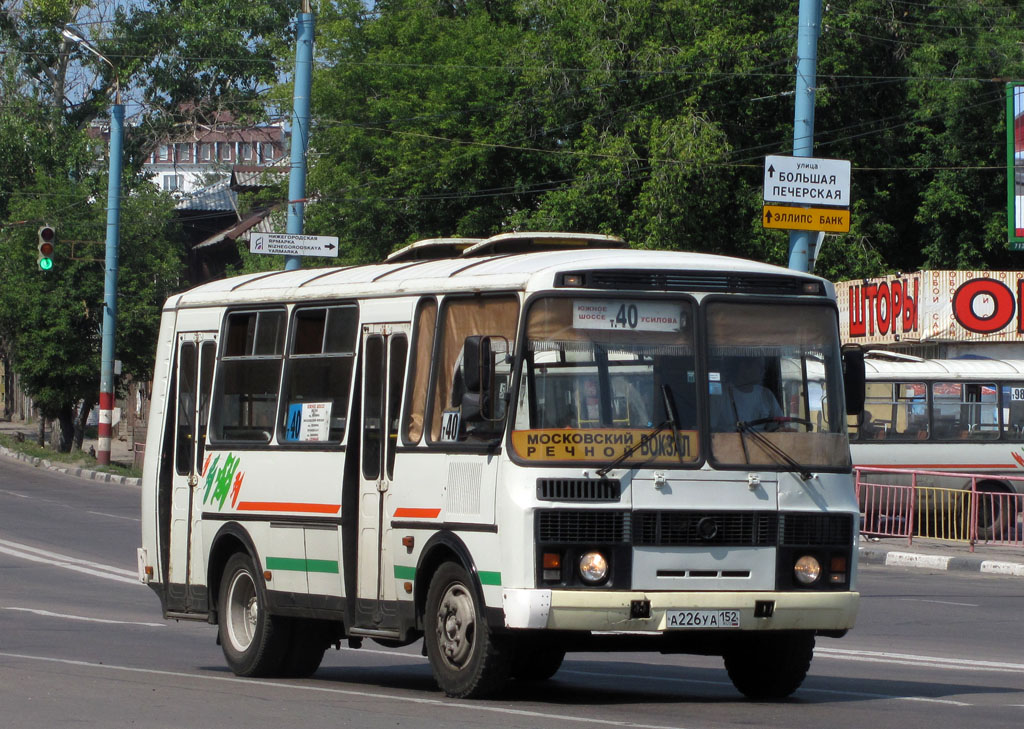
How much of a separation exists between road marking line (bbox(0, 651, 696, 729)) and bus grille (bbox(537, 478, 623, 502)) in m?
1.12

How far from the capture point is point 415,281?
1029cm

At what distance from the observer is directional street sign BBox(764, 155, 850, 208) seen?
54.2 ft

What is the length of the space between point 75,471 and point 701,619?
122 feet

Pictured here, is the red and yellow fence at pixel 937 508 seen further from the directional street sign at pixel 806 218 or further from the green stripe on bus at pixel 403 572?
the green stripe on bus at pixel 403 572

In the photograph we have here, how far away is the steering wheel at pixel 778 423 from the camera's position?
9391mm

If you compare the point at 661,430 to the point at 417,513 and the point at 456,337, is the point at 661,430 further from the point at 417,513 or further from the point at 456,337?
the point at 417,513

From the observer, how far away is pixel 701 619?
29.6ft

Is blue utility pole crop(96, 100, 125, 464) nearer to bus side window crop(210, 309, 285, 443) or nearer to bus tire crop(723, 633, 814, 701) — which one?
bus side window crop(210, 309, 285, 443)

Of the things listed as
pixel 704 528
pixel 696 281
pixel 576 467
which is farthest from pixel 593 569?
pixel 696 281

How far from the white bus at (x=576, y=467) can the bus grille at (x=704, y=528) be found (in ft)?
0.04

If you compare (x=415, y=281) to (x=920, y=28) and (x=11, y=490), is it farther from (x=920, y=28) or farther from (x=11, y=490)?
(x=920, y=28)

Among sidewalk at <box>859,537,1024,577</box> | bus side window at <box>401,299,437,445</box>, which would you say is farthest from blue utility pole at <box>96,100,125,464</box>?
bus side window at <box>401,299,437,445</box>

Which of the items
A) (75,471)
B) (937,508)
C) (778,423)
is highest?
(778,423)

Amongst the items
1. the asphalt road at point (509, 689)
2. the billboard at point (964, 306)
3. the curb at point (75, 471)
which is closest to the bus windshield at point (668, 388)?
the asphalt road at point (509, 689)
